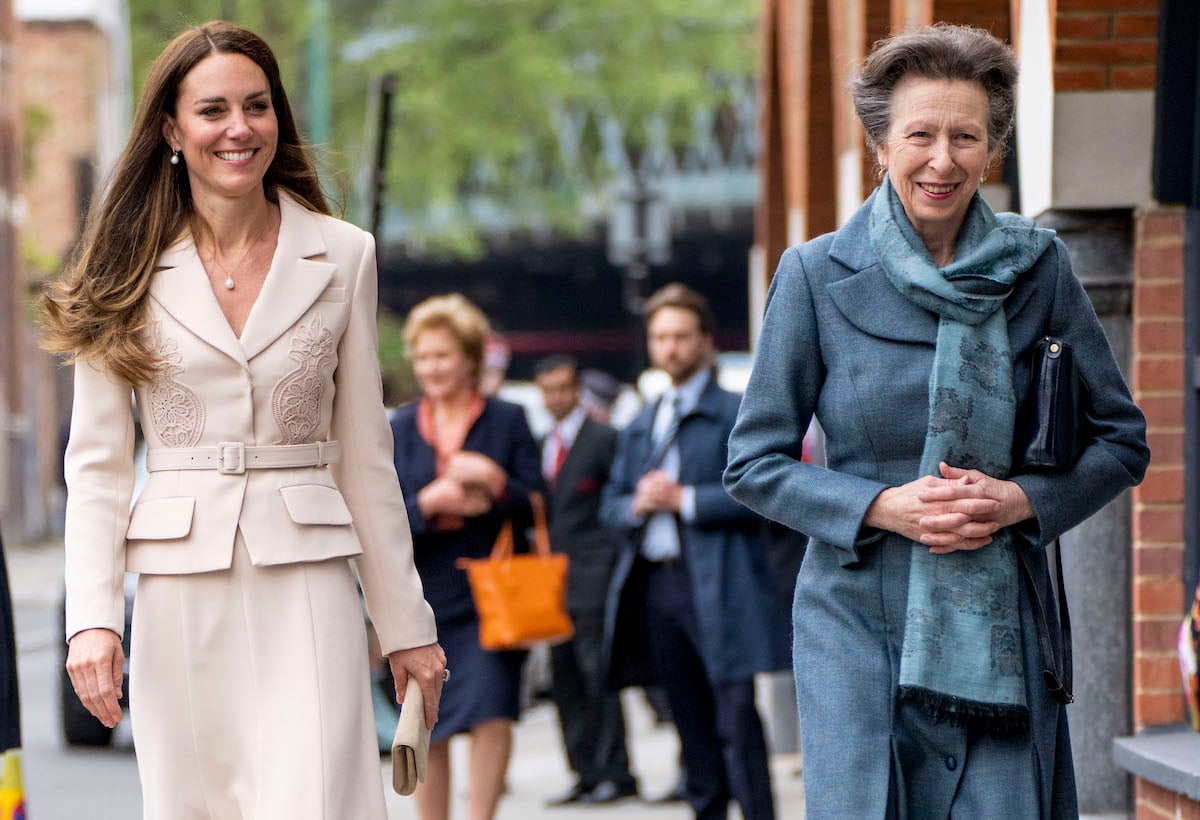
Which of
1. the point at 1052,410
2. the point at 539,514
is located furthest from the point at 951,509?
the point at 539,514

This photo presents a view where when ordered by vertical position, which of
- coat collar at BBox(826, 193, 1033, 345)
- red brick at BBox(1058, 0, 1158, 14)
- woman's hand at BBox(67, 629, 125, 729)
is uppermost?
red brick at BBox(1058, 0, 1158, 14)

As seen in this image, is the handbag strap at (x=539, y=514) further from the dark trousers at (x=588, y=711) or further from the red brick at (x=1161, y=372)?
the red brick at (x=1161, y=372)

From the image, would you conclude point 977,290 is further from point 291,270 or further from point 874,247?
point 291,270

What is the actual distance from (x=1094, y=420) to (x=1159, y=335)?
2.73 metres

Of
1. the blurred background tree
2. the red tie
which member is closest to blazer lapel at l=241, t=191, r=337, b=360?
the red tie

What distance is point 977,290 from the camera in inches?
159

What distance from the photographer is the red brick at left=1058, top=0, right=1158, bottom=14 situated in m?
6.89

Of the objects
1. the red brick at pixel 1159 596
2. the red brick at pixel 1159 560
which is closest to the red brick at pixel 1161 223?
the red brick at pixel 1159 560

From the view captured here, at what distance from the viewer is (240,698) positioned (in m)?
4.22

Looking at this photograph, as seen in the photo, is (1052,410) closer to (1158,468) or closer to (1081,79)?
(1158,468)

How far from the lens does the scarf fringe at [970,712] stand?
155 inches

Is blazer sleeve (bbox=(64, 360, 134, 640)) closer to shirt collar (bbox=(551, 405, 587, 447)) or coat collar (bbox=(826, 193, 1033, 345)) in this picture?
coat collar (bbox=(826, 193, 1033, 345))

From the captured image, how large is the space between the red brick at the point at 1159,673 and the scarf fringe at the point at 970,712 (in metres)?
2.87

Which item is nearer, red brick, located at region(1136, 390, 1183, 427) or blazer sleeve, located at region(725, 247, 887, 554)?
blazer sleeve, located at region(725, 247, 887, 554)
